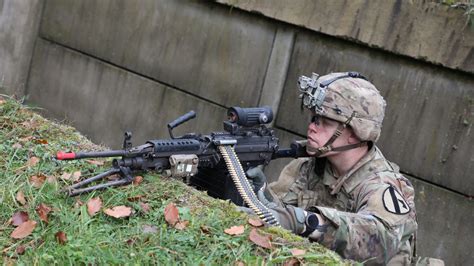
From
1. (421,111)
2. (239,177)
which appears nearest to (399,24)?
(421,111)

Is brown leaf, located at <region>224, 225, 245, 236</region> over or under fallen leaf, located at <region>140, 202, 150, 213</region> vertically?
over

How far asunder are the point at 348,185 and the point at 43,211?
1838mm

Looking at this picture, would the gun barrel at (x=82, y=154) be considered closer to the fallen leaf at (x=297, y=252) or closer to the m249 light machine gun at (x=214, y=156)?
the m249 light machine gun at (x=214, y=156)

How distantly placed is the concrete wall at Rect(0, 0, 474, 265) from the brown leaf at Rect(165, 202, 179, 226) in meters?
3.07

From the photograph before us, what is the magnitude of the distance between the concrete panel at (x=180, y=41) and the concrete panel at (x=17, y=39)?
386mm

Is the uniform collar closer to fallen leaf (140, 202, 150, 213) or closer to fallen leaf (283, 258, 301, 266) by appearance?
fallen leaf (283, 258, 301, 266)

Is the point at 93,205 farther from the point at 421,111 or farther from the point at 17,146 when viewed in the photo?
the point at 421,111

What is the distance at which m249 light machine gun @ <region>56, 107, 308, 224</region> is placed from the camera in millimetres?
3465

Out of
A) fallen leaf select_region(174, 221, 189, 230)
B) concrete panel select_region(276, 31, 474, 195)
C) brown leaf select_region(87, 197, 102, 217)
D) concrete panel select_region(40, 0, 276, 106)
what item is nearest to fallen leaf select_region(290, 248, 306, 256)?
fallen leaf select_region(174, 221, 189, 230)

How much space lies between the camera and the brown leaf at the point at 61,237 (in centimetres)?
310

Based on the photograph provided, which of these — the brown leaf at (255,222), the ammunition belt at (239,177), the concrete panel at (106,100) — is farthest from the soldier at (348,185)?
the concrete panel at (106,100)

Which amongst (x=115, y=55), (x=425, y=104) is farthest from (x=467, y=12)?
(x=115, y=55)

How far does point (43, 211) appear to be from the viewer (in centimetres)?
328

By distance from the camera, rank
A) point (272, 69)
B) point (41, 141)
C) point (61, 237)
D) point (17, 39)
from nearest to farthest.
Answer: point (61, 237)
point (41, 141)
point (272, 69)
point (17, 39)
